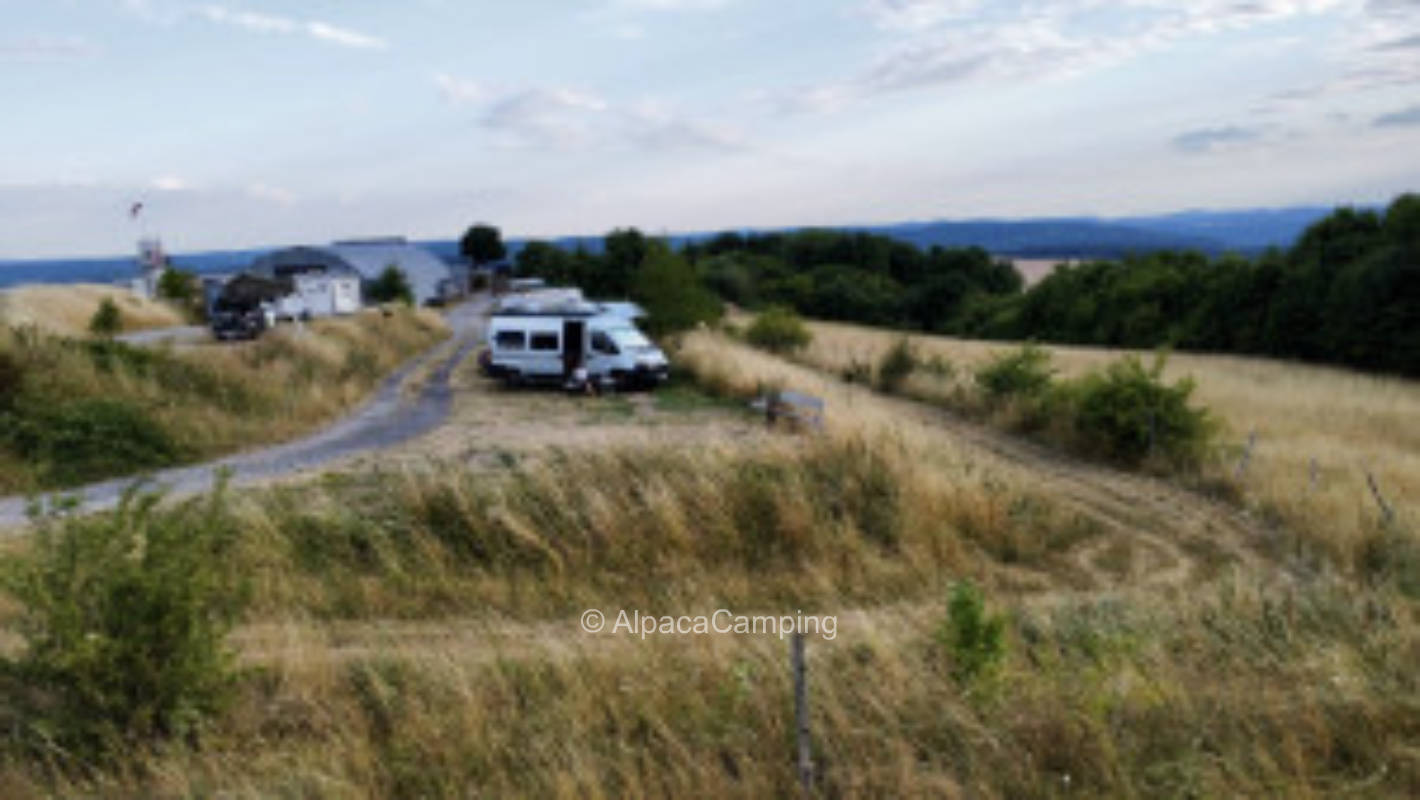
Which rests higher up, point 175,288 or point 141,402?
point 175,288

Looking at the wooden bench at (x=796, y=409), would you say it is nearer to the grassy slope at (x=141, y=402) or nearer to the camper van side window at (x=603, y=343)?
the camper van side window at (x=603, y=343)

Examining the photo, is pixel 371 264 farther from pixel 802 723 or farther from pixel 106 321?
pixel 802 723

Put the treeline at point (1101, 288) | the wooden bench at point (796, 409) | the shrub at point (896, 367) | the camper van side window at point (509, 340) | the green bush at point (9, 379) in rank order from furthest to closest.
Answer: the treeline at point (1101, 288), the camper van side window at point (509, 340), the shrub at point (896, 367), the wooden bench at point (796, 409), the green bush at point (9, 379)

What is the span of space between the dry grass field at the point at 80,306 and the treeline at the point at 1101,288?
Result: 23.0 meters

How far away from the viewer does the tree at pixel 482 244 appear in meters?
96.1

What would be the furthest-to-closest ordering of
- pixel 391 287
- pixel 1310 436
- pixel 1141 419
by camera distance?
pixel 391 287 < pixel 1310 436 < pixel 1141 419

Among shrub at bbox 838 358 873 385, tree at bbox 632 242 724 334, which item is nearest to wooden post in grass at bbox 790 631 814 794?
shrub at bbox 838 358 873 385

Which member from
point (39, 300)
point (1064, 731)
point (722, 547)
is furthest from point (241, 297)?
point (1064, 731)

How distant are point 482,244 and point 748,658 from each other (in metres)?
97.5

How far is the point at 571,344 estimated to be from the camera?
24703mm

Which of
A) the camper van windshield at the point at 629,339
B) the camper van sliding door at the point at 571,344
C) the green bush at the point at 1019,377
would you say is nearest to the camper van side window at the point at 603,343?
the camper van windshield at the point at 629,339

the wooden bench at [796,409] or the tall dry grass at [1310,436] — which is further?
the wooden bench at [796,409]

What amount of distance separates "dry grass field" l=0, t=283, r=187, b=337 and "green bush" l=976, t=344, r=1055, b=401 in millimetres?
33642

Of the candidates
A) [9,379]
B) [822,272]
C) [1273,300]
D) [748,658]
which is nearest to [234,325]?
Result: [9,379]
